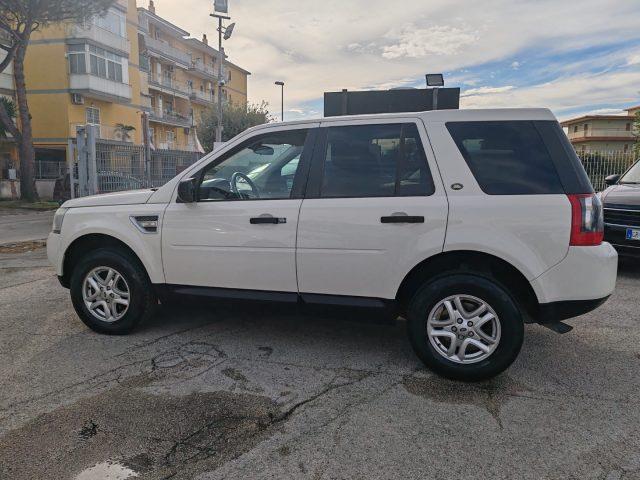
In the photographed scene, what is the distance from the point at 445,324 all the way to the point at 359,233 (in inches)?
33.6

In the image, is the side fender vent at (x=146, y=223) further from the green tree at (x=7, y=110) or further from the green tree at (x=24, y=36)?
the green tree at (x=7, y=110)

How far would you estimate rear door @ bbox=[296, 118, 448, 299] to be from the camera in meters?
3.29

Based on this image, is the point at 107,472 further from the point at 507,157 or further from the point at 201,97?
the point at 201,97

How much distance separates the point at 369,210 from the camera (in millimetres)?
3355

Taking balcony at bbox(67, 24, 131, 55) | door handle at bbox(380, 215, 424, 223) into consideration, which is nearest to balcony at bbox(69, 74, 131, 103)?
balcony at bbox(67, 24, 131, 55)

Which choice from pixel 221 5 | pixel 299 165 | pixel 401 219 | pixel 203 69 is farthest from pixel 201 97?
pixel 401 219

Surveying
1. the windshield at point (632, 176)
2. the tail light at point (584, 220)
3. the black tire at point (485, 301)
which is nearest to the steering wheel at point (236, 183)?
the black tire at point (485, 301)

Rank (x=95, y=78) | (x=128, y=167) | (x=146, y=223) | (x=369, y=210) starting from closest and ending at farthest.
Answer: (x=369, y=210) → (x=146, y=223) → (x=128, y=167) → (x=95, y=78)

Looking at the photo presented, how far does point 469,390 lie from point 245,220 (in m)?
1.99

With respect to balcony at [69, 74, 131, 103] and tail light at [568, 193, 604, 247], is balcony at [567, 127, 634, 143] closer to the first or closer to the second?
balcony at [69, 74, 131, 103]

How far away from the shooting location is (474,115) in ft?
11.0

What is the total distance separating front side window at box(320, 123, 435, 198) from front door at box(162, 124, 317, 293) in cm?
23

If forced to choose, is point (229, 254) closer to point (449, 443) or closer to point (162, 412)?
point (162, 412)

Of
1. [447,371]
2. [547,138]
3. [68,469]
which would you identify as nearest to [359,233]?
[447,371]
